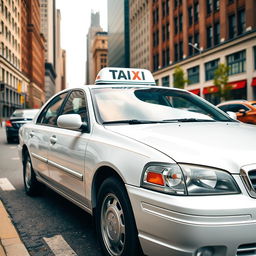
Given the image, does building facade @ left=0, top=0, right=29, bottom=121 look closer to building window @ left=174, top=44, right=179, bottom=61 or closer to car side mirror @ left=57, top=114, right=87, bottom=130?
building window @ left=174, top=44, right=179, bottom=61

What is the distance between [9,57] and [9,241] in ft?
202

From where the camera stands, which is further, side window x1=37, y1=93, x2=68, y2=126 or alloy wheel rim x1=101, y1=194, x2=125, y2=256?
side window x1=37, y1=93, x2=68, y2=126

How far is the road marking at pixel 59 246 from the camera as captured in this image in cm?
331

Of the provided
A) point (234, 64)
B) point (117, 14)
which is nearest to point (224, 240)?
point (234, 64)

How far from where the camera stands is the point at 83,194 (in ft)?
11.2

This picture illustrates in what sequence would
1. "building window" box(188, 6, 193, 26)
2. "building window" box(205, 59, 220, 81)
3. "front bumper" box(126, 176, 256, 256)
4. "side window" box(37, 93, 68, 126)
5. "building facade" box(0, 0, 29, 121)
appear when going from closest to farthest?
"front bumper" box(126, 176, 256, 256), "side window" box(37, 93, 68, 126), "building window" box(205, 59, 220, 81), "building window" box(188, 6, 193, 26), "building facade" box(0, 0, 29, 121)

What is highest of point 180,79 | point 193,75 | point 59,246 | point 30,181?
point 193,75

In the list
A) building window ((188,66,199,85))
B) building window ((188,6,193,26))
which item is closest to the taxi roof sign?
building window ((188,66,199,85))

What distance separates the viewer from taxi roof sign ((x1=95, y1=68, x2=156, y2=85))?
4.63 meters

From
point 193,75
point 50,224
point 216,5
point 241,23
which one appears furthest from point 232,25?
point 50,224

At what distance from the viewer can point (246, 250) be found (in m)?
2.23

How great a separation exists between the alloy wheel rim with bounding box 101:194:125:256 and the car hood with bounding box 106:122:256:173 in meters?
0.56

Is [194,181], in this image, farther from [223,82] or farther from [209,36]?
[209,36]

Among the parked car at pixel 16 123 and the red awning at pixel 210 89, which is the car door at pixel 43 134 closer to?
the parked car at pixel 16 123
